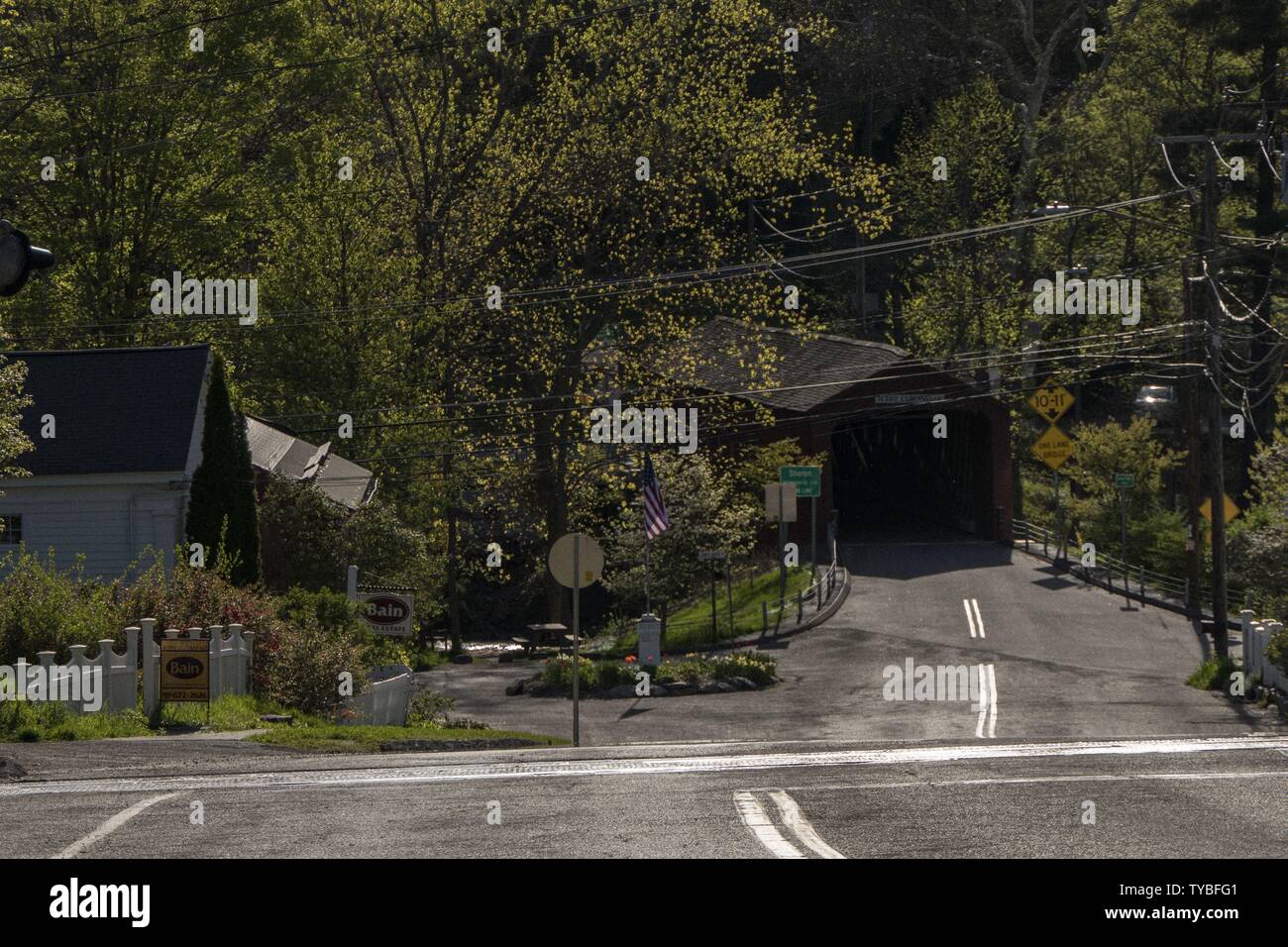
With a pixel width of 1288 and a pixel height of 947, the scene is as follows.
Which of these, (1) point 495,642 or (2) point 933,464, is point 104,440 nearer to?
(1) point 495,642

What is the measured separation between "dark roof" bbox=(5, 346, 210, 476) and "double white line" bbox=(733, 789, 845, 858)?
953 inches

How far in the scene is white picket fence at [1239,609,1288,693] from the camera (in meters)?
33.3

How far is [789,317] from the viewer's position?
169ft

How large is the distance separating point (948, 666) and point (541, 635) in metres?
15.8

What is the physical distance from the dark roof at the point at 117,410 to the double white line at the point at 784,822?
24210mm

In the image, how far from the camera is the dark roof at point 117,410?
1373 inches

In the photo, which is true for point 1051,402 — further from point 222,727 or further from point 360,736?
point 222,727

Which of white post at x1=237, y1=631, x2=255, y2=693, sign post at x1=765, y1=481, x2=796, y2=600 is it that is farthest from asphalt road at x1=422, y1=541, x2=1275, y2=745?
white post at x1=237, y1=631, x2=255, y2=693

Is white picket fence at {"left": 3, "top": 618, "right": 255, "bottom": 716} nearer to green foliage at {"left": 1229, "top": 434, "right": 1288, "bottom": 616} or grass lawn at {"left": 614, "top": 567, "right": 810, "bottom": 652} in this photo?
grass lawn at {"left": 614, "top": 567, "right": 810, "bottom": 652}

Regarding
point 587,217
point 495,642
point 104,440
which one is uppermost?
point 587,217

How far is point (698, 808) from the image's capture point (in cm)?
1242
